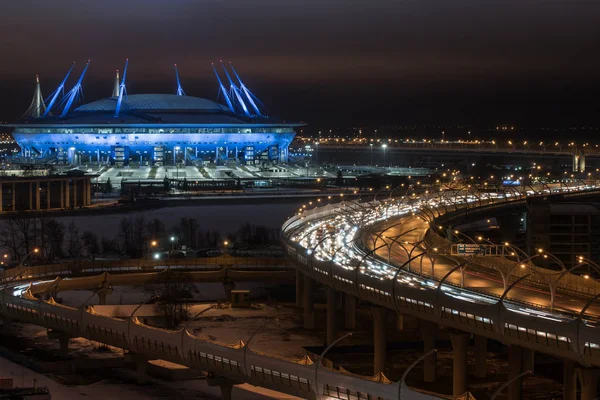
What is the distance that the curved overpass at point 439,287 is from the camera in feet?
52.5

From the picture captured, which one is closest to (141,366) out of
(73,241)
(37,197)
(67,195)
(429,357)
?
(429,357)

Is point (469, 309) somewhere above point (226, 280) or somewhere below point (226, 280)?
above

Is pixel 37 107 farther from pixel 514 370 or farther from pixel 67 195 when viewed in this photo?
pixel 514 370

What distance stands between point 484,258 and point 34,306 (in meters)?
9.89

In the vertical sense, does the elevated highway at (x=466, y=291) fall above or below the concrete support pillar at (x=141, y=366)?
above

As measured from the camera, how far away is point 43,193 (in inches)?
2050

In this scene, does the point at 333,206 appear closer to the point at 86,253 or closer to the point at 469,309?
the point at 86,253

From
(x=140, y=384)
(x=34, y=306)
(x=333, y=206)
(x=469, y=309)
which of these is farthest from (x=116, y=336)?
(x=333, y=206)

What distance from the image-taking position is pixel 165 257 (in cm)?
3709

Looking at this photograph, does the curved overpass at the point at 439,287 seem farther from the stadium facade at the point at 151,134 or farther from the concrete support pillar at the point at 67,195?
the stadium facade at the point at 151,134

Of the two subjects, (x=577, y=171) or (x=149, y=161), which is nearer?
(x=577, y=171)

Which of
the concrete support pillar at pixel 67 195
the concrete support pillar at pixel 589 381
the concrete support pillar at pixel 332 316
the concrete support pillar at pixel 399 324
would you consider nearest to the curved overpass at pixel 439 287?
the concrete support pillar at pixel 589 381

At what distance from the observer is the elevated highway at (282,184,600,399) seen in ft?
52.5

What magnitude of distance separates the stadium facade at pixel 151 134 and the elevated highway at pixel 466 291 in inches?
2350
